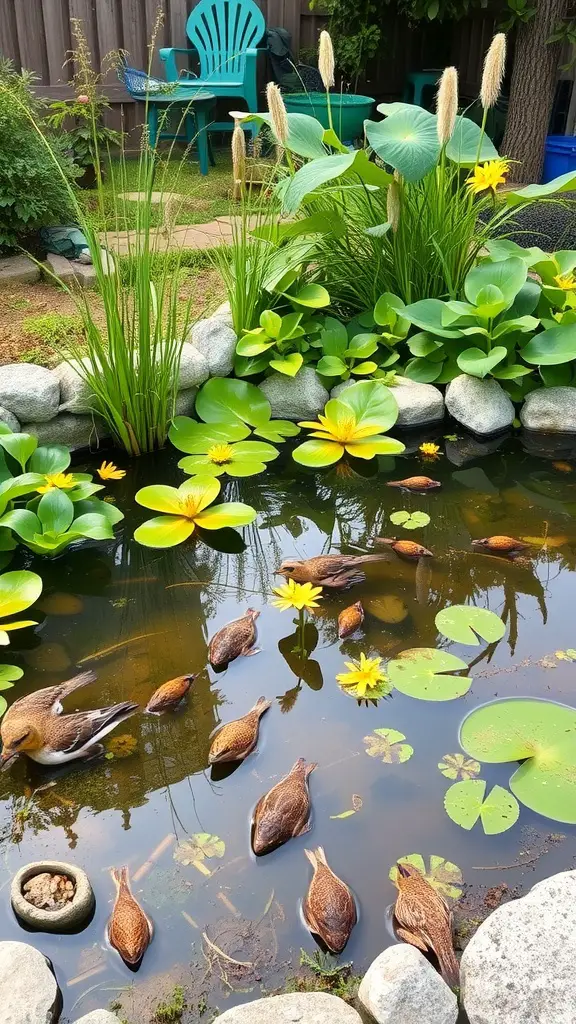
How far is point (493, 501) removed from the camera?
2.88 m

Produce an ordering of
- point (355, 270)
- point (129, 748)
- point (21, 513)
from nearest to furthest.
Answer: point (129, 748) → point (21, 513) → point (355, 270)

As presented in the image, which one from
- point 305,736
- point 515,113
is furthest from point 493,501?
point 515,113

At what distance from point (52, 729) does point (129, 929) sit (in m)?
0.52

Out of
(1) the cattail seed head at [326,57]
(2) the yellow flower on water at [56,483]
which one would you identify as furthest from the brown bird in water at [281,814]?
(1) the cattail seed head at [326,57]

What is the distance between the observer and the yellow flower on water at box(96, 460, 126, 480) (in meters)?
2.84

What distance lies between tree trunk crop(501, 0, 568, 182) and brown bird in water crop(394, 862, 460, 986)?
564cm

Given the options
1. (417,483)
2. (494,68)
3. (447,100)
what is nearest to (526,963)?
(417,483)

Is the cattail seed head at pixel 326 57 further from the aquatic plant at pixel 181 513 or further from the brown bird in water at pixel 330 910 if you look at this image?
the brown bird in water at pixel 330 910

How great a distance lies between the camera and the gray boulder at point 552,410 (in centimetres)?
324

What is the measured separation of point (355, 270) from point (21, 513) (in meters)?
1.95

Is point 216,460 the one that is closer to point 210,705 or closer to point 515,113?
point 210,705

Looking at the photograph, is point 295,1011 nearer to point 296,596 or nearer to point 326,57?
point 296,596

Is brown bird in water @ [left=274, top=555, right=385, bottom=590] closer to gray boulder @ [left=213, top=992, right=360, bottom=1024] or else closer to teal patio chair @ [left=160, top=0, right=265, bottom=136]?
gray boulder @ [left=213, top=992, right=360, bottom=1024]

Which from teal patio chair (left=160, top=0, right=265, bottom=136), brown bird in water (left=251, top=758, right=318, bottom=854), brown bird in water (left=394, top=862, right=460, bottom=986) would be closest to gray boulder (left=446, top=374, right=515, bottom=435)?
brown bird in water (left=251, top=758, right=318, bottom=854)
